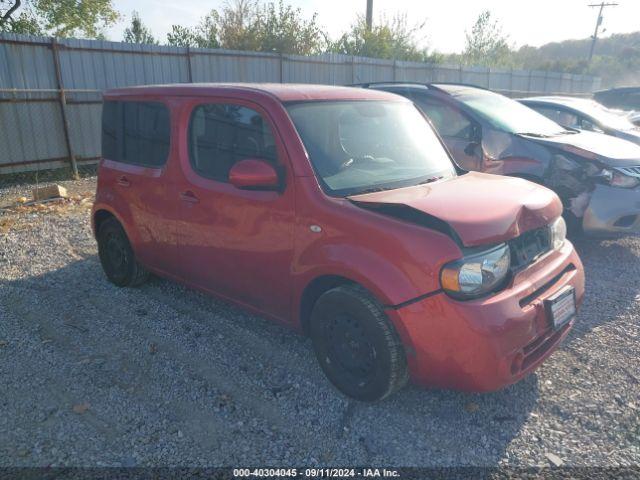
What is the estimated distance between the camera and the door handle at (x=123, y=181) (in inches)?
171

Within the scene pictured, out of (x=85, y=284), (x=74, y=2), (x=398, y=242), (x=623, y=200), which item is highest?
(x=74, y=2)

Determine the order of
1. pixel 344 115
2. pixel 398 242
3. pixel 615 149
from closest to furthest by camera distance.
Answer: pixel 398 242, pixel 344 115, pixel 615 149

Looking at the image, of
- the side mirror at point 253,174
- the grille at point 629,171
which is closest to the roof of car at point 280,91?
the side mirror at point 253,174

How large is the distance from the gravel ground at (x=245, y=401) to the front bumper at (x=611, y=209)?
1.20 metres

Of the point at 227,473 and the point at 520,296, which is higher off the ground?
the point at 520,296

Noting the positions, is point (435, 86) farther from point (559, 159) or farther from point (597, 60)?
point (597, 60)

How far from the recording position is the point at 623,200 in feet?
17.8

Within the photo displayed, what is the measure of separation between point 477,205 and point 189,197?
82.4 inches

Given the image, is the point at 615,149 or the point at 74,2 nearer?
the point at 615,149

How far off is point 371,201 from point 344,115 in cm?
93

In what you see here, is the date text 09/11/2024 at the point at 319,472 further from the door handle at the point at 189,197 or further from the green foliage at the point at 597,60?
the green foliage at the point at 597,60

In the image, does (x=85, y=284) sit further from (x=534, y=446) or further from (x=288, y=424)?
(x=534, y=446)

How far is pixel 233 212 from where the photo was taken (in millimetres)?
3480

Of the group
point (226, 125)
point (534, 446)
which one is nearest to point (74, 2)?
point (226, 125)
